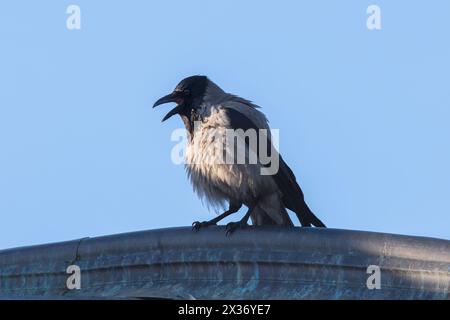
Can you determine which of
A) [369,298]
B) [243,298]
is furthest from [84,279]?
[369,298]

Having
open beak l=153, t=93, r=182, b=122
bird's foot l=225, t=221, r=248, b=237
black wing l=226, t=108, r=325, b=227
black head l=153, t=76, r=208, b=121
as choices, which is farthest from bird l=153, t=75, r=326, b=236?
bird's foot l=225, t=221, r=248, b=237

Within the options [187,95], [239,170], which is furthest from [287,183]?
[187,95]

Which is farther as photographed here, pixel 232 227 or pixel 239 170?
pixel 239 170

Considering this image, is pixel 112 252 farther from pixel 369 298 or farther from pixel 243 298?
pixel 369 298

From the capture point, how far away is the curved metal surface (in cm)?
891

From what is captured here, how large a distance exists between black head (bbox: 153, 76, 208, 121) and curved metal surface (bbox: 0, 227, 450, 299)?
321cm

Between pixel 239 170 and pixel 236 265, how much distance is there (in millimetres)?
3110

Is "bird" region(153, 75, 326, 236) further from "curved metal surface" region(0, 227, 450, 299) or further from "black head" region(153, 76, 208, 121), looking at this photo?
"curved metal surface" region(0, 227, 450, 299)

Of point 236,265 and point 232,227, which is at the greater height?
point 232,227

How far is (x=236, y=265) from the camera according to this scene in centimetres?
945

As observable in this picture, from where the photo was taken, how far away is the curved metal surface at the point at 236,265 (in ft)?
29.2

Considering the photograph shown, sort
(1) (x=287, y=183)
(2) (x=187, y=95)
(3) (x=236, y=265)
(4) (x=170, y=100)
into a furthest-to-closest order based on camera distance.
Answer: (4) (x=170, y=100), (2) (x=187, y=95), (1) (x=287, y=183), (3) (x=236, y=265)

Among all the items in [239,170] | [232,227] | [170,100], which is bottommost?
[232,227]

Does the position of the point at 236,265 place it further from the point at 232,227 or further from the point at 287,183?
the point at 287,183
